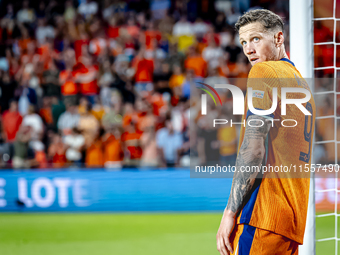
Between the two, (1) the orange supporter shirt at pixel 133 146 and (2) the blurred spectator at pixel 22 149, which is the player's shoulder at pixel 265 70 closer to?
(1) the orange supporter shirt at pixel 133 146

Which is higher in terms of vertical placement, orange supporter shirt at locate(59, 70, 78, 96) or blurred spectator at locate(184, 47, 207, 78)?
blurred spectator at locate(184, 47, 207, 78)

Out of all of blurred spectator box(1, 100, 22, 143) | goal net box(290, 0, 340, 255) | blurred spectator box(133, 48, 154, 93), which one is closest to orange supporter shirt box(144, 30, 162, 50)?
blurred spectator box(133, 48, 154, 93)

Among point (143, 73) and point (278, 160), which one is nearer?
point (278, 160)

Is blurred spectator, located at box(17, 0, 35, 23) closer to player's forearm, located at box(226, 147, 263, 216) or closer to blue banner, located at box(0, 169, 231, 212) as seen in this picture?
blue banner, located at box(0, 169, 231, 212)

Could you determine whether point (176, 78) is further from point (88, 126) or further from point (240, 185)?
point (240, 185)

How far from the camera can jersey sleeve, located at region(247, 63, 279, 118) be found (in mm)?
1575

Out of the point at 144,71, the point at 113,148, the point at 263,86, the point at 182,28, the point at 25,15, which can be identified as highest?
the point at 25,15

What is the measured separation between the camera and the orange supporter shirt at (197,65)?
8.34 m

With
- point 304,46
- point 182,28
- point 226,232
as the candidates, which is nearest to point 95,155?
point 182,28

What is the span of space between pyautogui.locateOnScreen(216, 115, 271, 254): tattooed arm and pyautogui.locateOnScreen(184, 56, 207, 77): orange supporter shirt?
22.4 feet

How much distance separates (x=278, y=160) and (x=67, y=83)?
291 inches

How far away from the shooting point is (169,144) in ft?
21.7

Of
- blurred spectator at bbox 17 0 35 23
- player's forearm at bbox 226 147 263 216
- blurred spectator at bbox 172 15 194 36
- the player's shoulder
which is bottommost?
player's forearm at bbox 226 147 263 216

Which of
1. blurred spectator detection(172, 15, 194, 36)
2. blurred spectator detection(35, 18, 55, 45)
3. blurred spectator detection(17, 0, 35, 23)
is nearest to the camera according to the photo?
blurred spectator detection(172, 15, 194, 36)
